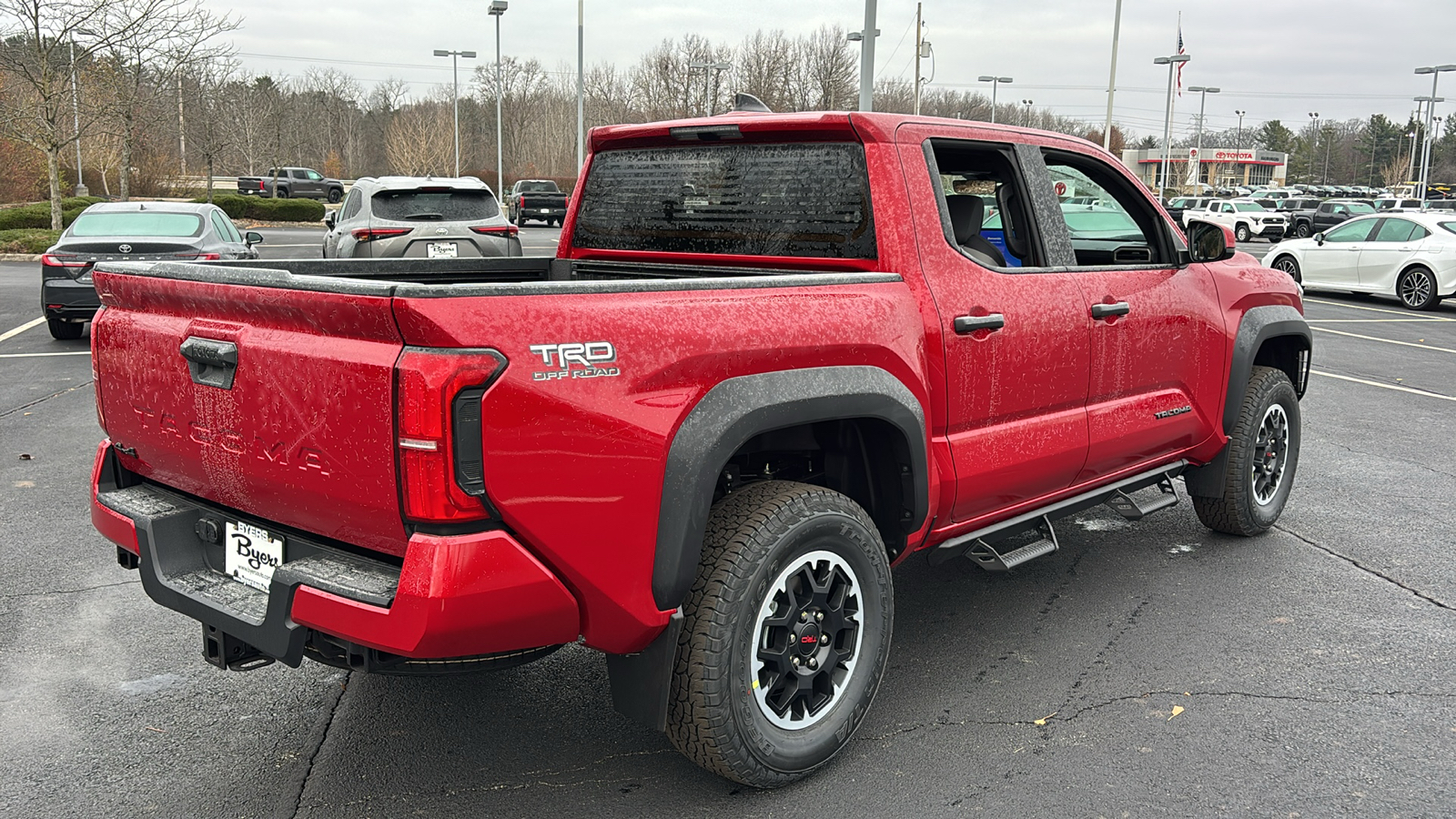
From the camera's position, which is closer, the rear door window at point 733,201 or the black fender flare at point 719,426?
the black fender flare at point 719,426

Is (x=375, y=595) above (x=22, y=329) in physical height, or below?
above

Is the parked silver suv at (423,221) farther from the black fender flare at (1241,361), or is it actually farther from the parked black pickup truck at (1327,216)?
the parked black pickup truck at (1327,216)

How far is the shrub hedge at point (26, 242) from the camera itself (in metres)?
23.4

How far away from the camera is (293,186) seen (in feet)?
183

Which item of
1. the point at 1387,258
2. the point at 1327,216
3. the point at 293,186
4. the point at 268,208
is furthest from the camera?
the point at 293,186

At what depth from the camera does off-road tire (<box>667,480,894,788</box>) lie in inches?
111

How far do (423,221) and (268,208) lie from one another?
2883cm

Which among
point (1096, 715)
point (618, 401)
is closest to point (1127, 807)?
point (1096, 715)

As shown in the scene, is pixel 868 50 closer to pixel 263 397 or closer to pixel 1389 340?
pixel 1389 340

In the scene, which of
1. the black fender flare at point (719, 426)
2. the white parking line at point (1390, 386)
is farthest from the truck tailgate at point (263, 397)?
the white parking line at point (1390, 386)

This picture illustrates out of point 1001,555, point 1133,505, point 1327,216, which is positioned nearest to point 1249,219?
point 1327,216

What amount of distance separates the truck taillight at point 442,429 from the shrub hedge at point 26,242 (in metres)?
24.5

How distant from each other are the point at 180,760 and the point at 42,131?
94.4ft

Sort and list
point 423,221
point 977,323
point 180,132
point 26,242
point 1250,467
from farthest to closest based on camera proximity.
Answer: point 180,132 → point 26,242 → point 423,221 → point 1250,467 → point 977,323
